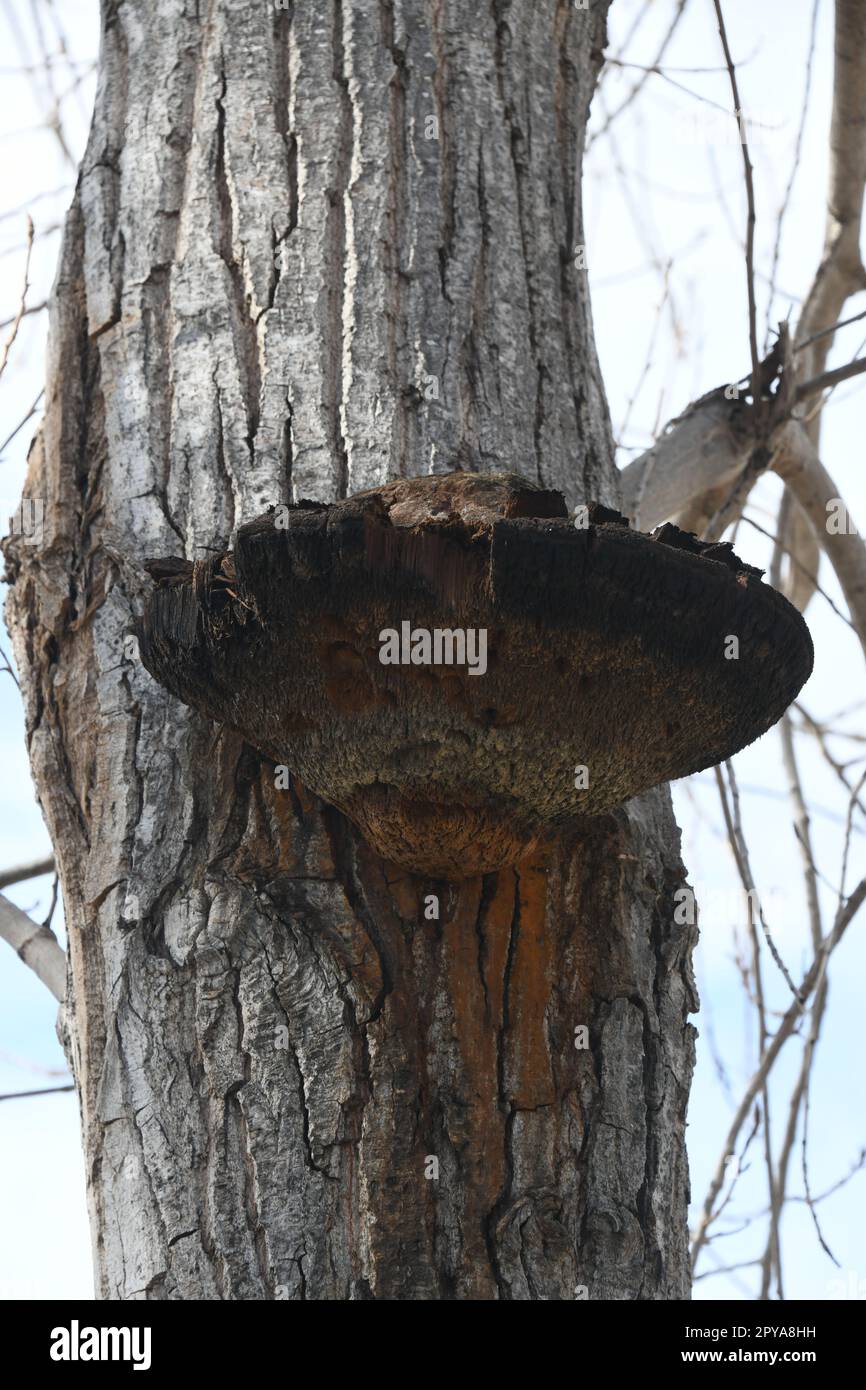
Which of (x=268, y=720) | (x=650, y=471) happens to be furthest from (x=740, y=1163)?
(x=268, y=720)

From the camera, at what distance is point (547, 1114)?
6.51 feet

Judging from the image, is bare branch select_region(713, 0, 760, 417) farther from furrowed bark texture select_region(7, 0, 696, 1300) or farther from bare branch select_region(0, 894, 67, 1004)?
bare branch select_region(0, 894, 67, 1004)

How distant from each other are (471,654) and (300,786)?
495 mm

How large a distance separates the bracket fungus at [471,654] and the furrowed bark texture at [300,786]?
8.9 inches

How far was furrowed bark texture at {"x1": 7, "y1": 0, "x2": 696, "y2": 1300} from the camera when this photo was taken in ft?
6.36

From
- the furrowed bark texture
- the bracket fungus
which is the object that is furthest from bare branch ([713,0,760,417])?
the bracket fungus

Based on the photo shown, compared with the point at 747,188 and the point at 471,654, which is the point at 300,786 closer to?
the point at 471,654

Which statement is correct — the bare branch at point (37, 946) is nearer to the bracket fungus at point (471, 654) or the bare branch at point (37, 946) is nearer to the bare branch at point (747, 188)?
the bracket fungus at point (471, 654)

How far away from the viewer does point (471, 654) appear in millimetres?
1708

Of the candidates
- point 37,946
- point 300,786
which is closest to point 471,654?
point 300,786

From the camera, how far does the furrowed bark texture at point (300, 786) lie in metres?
1.94

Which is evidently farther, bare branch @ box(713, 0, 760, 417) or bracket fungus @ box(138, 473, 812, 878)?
bare branch @ box(713, 0, 760, 417)

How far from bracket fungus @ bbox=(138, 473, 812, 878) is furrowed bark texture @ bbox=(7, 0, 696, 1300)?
23 cm

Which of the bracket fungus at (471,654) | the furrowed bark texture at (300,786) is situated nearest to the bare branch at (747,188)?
the furrowed bark texture at (300,786)
